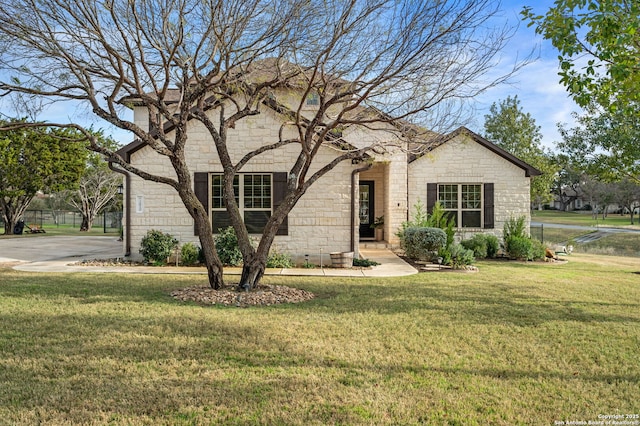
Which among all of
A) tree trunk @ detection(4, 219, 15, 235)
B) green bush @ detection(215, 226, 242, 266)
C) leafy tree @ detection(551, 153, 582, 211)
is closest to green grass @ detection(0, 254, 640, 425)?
green bush @ detection(215, 226, 242, 266)

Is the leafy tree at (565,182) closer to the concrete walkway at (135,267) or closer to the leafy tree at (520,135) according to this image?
the leafy tree at (520,135)

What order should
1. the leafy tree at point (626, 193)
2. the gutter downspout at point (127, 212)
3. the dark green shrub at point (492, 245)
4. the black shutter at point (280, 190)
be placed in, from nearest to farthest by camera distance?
the black shutter at point (280, 190)
the gutter downspout at point (127, 212)
the dark green shrub at point (492, 245)
the leafy tree at point (626, 193)

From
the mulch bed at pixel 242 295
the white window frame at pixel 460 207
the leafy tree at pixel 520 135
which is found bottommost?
the mulch bed at pixel 242 295

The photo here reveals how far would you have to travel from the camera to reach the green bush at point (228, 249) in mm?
12086

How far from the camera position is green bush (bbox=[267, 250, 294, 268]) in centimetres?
1224

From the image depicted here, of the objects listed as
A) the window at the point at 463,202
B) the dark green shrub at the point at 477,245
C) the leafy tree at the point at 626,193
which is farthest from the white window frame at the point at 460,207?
the leafy tree at the point at 626,193

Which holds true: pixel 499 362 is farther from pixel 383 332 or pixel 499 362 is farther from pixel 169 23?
pixel 169 23

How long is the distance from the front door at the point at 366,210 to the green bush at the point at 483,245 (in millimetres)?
4344

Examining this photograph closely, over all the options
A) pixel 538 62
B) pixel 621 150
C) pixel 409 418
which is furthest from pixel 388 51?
pixel 621 150

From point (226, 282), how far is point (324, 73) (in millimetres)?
4506

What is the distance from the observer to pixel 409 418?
3629 millimetres

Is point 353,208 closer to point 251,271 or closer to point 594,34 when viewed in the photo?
point 251,271

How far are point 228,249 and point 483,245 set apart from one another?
8.17m

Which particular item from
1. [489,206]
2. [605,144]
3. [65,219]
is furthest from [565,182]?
[65,219]
